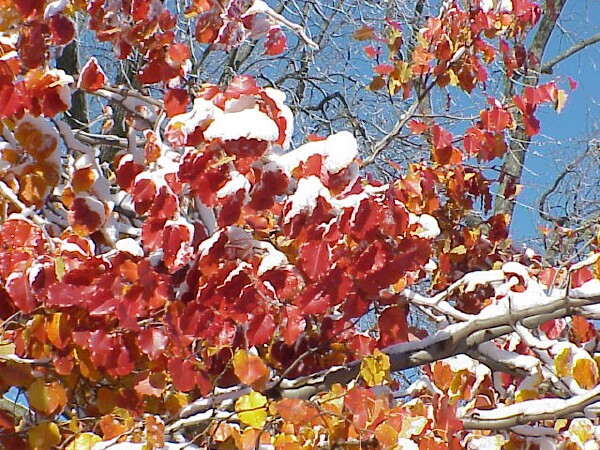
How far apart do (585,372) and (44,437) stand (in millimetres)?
1195

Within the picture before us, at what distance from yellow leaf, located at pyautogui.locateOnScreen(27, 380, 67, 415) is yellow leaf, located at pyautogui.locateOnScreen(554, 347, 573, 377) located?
112cm

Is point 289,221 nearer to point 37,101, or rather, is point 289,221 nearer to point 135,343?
point 135,343

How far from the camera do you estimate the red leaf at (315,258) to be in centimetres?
161

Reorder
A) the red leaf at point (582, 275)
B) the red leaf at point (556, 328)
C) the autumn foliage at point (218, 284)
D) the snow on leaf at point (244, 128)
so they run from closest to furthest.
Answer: the snow on leaf at point (244, 128) < the autumn foliage at point (218, 284) < the red leaf at point (582, 275) < the red leaf at point (556, 328)

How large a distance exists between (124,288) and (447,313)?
32.7 inches

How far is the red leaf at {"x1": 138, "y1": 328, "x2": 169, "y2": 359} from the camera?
171cm

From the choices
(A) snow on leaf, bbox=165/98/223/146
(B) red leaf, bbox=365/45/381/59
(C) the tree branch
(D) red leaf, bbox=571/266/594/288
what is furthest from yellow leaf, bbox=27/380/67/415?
(C) the tree branch

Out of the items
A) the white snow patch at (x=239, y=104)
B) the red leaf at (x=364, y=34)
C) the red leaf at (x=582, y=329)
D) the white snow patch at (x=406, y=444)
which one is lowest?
the white snow patch at (x=406, y=444)

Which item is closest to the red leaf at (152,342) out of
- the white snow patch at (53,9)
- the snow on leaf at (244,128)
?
the snow on leaf at (244,128)

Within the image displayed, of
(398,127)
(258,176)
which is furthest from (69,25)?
(398,127)

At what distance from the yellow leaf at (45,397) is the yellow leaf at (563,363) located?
3.66 ft

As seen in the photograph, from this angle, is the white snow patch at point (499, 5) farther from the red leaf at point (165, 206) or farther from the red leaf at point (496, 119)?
the red leaf at point (165, 206)

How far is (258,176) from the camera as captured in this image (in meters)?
1.64

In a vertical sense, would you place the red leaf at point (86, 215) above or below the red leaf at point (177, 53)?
below
